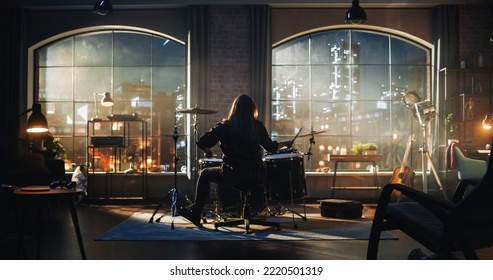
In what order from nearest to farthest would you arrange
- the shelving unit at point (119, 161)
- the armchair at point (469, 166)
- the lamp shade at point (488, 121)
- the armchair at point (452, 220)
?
the armchair at point (452, 220), the armchair at point (469, 166), the lamp shade at point (488, 121), the shelving unit at point (119, 161)

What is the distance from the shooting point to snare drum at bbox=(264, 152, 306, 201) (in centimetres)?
604

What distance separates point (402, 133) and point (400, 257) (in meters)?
5.66

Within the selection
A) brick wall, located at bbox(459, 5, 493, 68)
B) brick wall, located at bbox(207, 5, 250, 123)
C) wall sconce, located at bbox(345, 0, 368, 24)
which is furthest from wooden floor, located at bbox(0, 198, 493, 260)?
brick wall, located at bbox(459, 5, 493, 68)

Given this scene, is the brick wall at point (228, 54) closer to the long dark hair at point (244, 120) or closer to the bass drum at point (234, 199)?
the bass drum at point (234, 199)

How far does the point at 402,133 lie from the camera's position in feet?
31.3

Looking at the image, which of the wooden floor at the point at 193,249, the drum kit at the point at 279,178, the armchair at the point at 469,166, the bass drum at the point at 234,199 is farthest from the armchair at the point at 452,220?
the armchair at the point at 469,166

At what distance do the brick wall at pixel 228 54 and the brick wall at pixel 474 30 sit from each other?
11.2ft

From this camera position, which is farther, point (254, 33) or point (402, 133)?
point (402, 133)

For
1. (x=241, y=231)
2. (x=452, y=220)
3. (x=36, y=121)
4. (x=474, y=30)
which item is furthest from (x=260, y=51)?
(x=452, y=220)

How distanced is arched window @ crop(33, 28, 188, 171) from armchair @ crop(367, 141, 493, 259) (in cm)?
700

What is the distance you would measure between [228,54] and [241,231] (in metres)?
4.09

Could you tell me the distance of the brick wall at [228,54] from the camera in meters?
8.96
